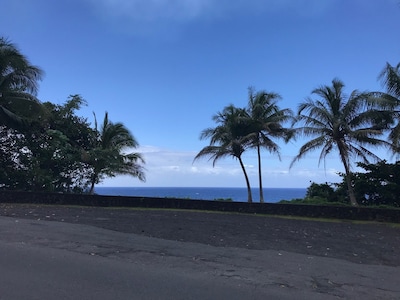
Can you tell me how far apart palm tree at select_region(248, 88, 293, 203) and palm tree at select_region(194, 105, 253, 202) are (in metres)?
0.68

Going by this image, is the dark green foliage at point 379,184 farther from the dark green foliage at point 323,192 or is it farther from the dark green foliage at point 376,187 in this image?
the dark green foliage at point 323,192

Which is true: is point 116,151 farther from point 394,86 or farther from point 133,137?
point 394,86

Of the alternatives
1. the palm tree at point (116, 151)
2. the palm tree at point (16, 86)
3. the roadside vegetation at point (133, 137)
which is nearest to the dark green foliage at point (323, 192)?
the roadside vegetation at point (133, 137)

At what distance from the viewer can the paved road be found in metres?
5.36

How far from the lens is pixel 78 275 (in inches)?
235

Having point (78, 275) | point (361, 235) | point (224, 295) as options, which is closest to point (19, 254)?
point (78, 275)

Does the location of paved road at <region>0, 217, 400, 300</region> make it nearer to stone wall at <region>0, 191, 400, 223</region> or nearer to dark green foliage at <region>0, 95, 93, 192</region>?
stone wall at <region>0, 191, 400, 223</region>

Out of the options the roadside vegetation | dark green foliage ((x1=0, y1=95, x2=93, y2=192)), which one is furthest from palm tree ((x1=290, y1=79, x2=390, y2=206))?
dark green foliage ((x1=0, y1=95, x2=93, y2=192))

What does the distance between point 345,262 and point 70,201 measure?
17.2m

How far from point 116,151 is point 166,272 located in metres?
20.4

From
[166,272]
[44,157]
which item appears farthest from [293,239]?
[44,157]

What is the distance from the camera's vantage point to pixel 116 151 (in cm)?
2603

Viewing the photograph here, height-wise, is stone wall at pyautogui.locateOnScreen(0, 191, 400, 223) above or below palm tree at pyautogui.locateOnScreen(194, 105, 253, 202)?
below

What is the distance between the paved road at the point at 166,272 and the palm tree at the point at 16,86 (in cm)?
1571
